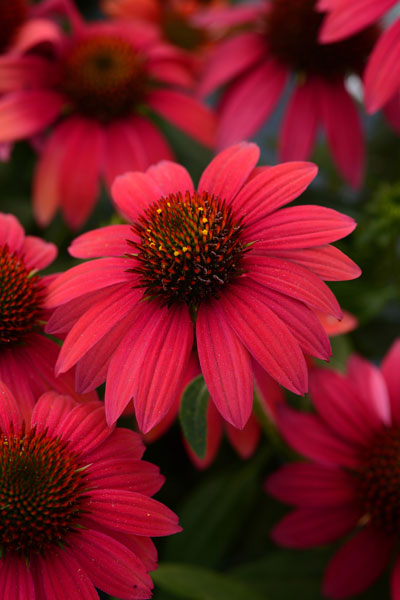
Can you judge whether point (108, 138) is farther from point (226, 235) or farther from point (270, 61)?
point (226, 235)

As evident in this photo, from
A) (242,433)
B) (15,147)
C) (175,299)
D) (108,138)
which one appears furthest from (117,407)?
(15,147)

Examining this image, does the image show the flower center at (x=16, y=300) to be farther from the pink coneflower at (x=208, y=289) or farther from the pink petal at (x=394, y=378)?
the pink petal at (x=394, y=378)

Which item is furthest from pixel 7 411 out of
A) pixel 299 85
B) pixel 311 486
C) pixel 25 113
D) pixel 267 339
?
pixel 299 85

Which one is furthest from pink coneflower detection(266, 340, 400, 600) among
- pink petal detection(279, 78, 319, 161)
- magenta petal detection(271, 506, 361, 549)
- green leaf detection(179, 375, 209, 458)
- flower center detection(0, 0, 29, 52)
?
flower center detection(0, 0, 29, 52)

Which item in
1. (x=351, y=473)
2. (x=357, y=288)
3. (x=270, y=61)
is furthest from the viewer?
(x=270, y=61)

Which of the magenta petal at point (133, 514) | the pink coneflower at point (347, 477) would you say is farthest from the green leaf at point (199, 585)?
the magenta petal at point (133, 514)
